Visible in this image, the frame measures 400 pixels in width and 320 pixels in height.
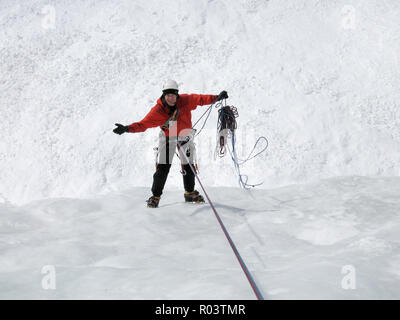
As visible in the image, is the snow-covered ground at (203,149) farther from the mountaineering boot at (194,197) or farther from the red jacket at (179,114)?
the red jacket at (179,114)

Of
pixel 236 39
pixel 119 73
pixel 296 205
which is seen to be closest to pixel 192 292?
pixel 296 205

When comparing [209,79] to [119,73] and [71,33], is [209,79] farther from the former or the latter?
[71,33]

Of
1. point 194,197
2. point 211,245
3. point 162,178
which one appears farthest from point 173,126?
point 211,245

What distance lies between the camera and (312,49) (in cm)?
941

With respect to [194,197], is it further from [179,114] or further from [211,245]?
[211,245]

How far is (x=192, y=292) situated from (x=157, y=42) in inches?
363

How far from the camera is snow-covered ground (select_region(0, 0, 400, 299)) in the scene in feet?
8.26

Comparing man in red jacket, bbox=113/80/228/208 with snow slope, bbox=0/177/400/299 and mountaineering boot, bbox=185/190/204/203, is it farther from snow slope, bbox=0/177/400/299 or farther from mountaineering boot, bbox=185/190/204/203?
snow slope, bbox=0/177/400/299

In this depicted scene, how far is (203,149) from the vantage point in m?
7.48

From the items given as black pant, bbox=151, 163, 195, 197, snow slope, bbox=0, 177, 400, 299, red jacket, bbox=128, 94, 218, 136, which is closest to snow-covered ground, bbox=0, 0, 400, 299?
snow slope, bbox=0, 177, 400, 299

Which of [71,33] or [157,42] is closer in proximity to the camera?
[157,42]

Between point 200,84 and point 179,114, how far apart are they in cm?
456

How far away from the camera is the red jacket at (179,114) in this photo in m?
4.37
